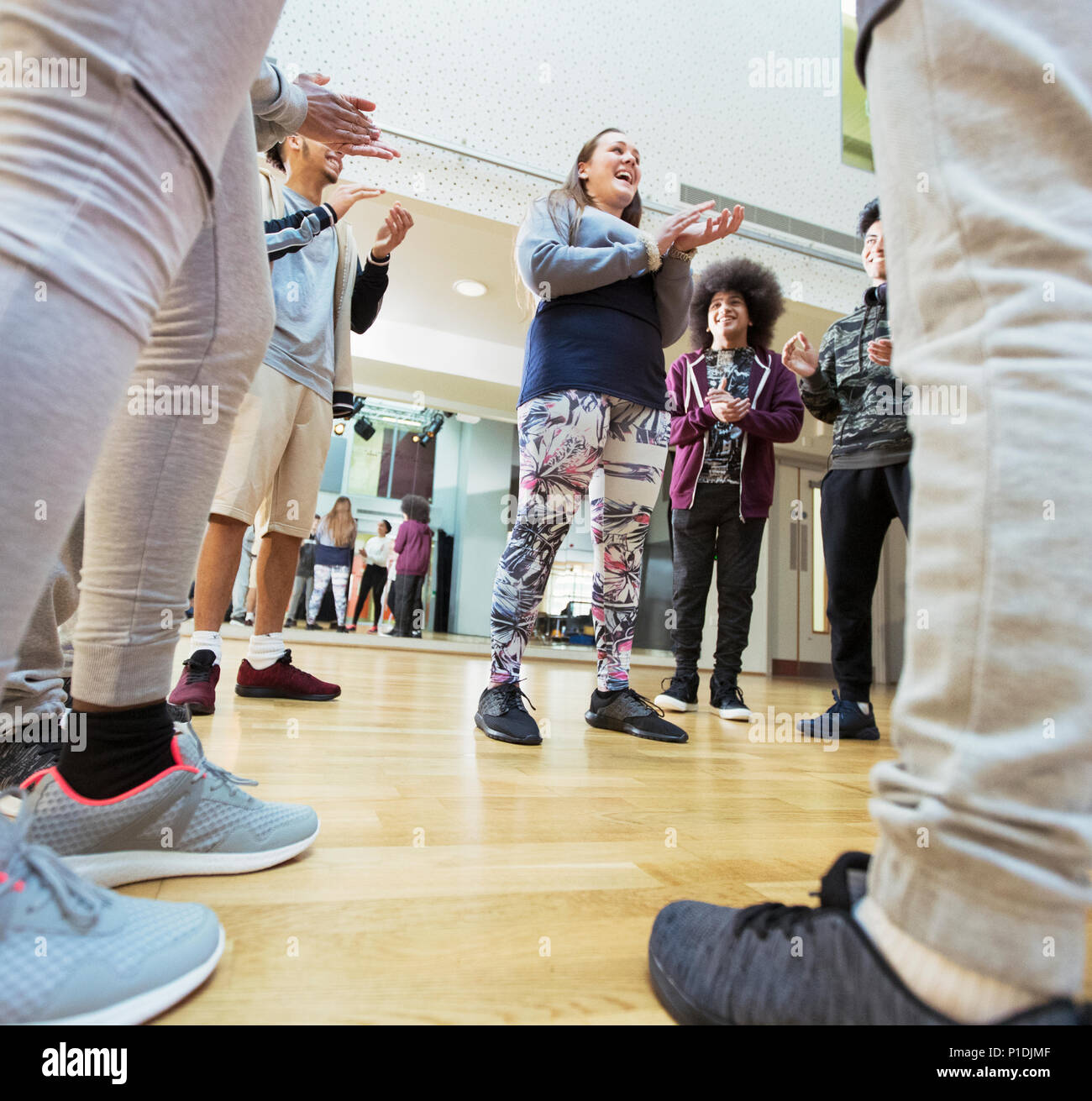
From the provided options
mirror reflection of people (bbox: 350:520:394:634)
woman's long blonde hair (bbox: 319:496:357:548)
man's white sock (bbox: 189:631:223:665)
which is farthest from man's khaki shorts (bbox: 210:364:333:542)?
mirror reflection of people (bbox: 350:520:394:634)

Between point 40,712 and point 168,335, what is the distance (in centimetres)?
61

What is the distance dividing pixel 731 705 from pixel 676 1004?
2233 millimetres

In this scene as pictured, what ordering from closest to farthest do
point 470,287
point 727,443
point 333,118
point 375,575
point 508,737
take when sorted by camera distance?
point 333,118
point 508,737
point 727,443
point 470,287
point 375,575

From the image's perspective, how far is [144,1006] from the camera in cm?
42

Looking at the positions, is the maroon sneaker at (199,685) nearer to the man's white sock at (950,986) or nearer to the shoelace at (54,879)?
the shoelace at (54,879)

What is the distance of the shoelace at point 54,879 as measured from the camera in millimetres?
411

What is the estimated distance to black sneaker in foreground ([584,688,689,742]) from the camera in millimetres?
1789

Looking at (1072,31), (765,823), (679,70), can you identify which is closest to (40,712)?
(765,823)

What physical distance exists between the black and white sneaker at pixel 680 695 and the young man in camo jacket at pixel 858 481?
41 cm

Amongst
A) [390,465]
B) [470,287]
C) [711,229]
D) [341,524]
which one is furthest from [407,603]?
[711,229]

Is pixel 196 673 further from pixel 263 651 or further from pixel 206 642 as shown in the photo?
pixel 263 651

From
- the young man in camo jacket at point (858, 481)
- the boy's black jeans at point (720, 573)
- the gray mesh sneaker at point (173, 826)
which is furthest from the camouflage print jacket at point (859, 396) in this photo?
the gray mesh sneaker at point (173, 826)

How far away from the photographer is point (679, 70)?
4.85 meters
